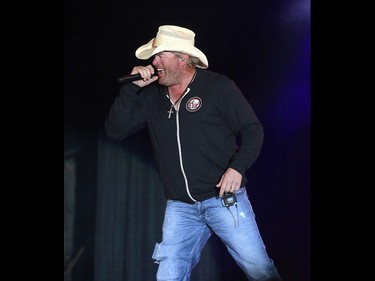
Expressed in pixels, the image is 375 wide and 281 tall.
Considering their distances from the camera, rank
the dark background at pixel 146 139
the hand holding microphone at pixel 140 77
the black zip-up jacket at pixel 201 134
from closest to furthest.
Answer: the black zip-up jacket at pixel 201 134 < the hand holding microphone at pixel 140 77 < the dark background at pixel 146 139

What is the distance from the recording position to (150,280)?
12.0 ft

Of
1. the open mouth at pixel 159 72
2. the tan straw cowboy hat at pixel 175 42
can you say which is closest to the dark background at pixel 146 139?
the tan straw cowboy hat at pixel 175 42

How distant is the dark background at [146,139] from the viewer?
11.4ft

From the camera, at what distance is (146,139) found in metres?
3.73

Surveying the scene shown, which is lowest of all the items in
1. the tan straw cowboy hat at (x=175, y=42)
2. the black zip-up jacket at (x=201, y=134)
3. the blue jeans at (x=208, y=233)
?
the blue jeans at (x=208, y=233)

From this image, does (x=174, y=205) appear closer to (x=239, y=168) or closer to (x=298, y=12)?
(x=239, y=168)

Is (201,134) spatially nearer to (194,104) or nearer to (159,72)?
(194,104)

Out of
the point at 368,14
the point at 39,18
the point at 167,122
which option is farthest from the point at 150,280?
the point at 368,14

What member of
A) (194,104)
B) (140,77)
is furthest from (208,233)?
(140,77)

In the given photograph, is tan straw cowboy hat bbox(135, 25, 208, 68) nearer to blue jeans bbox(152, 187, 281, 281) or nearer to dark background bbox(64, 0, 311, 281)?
dark background bbox(64, 0, 311, 281)

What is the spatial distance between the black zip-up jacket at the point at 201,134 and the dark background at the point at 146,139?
678 millimetres

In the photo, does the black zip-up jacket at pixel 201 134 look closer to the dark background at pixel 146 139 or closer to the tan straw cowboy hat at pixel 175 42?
the tan straw cowboy hat at pixel 175 42

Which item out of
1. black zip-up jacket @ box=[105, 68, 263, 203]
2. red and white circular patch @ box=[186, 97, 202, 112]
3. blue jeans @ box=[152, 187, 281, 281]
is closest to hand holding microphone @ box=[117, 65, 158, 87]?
black zip-up jacket @ box=[105, 68, 263, 203]

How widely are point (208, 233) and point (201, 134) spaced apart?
0.55m
